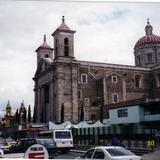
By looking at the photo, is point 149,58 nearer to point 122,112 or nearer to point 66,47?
point 66,47

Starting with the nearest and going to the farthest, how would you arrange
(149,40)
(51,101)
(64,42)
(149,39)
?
(64,42), (51,101), (149,40), (149,39)

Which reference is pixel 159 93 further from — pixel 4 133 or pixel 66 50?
pixel 4 133

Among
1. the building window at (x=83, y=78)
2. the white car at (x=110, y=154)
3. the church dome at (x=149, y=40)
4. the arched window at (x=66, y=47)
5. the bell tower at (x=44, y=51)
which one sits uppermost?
the church dome at (x=149, y=40)

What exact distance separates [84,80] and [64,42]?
620 cm

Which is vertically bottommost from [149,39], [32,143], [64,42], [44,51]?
[32,143]

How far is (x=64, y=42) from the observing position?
4688 centimetres

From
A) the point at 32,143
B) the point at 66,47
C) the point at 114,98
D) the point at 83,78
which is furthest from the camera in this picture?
the point at 114,98

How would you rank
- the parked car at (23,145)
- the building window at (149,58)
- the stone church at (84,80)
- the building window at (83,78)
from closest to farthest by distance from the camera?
the parked car at (23,145), the stone church at (84,80), the building window at (83,78), the building window at (149,58)

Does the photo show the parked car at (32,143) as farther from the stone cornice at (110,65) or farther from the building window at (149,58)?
the building window at (149,58)

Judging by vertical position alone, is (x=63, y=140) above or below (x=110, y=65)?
below

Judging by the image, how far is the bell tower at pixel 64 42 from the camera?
153 feet

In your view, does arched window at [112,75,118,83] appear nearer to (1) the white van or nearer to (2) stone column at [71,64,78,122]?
(2) stone column at [71,64,78,122]

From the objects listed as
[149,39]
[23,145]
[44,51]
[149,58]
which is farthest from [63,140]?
[149,39]

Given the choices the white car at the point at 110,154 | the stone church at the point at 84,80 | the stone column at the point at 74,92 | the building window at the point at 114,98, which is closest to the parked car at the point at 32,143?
the white car at the point at 110,154
